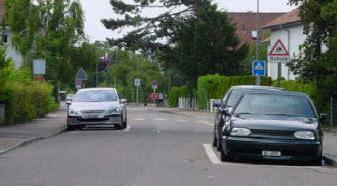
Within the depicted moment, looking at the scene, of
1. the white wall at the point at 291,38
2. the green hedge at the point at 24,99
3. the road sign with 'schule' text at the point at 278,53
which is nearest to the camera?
the road sign with 'schule' text at the point at 278,53

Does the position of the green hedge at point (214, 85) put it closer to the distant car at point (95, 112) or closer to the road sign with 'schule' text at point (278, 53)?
the distant car at point (95, 112)

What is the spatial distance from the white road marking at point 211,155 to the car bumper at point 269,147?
0.49 m

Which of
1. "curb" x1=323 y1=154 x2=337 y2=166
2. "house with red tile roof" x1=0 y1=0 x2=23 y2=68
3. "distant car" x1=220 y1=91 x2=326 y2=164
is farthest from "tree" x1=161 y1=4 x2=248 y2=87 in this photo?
"distant car" x1=220 y1=91 x2=326 y2=164

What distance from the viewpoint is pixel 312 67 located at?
107 feet

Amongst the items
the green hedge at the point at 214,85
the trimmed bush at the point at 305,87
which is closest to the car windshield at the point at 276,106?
the trimmed bush at the point at 305,87

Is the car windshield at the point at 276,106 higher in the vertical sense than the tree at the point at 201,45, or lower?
lower

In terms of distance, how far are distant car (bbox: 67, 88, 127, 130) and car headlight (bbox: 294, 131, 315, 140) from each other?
14.3 meters

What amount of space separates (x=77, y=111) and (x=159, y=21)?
168 feet

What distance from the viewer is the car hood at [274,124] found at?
16.9m

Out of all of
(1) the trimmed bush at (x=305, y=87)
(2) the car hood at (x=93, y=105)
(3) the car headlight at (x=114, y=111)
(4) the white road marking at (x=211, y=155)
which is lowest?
(4) the white road marking at (x=211, y=155)

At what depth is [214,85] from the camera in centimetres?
6297

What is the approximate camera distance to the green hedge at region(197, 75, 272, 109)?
57.5 meters

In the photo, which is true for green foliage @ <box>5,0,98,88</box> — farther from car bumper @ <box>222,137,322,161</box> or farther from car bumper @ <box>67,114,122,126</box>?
car bumper @ <box>222,137,322,161</box>

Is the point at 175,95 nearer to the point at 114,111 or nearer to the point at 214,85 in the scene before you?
the point at 214,85
